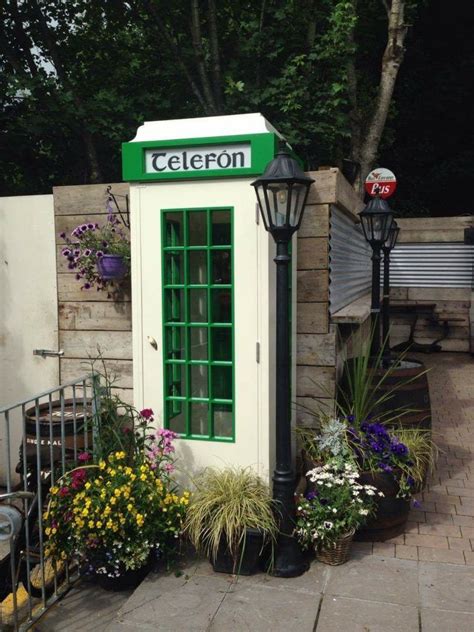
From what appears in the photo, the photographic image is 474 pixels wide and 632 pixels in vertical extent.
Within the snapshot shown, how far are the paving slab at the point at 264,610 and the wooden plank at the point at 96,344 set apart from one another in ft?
7.35

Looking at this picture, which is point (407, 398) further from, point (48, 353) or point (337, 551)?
point (48, 353)

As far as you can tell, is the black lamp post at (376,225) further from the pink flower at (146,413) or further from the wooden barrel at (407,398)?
the pink flower at (146,413)

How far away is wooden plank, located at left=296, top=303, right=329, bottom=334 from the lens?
4.73m

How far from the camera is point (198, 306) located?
4.36m

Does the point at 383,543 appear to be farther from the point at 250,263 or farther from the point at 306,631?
the point at 250,263

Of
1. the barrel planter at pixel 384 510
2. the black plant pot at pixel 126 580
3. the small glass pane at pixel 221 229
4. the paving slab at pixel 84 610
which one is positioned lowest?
the paving slab at pixel 84 610

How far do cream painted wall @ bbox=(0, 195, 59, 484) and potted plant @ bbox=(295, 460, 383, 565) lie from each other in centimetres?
264

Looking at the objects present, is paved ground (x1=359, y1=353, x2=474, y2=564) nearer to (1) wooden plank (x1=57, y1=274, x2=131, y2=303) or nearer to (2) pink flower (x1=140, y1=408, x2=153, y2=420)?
(2) pink flower (x1=140, y1=408, x2=153, y2=420)

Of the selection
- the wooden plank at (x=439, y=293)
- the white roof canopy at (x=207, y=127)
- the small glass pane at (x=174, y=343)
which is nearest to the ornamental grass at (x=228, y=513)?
the small glass pane at (x=174, y=343)

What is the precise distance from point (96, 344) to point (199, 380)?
1248 mm

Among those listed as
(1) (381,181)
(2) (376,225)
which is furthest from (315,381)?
(1) (381,181)

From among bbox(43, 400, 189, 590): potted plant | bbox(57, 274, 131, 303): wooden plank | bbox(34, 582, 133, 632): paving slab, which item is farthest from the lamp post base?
bbox(57, 274, 131, 303): wooden plank

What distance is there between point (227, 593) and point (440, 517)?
1.89 metres

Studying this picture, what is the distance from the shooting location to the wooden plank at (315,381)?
4746 mm
